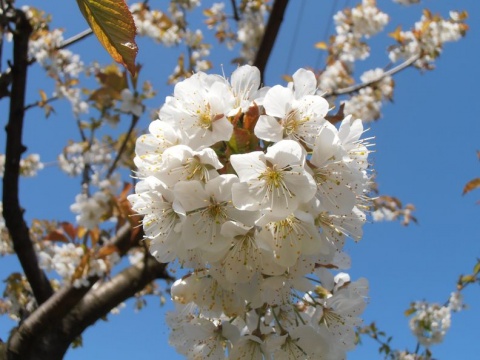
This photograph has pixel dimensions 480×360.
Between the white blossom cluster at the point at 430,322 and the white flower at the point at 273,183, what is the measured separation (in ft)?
15.6

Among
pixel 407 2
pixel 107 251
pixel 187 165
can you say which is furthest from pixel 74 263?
pixel 407 2

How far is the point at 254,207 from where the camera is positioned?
0.88 meters

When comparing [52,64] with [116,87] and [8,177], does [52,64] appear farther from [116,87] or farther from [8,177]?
[8,177]

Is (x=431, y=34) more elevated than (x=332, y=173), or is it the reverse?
(x=431, y=34)

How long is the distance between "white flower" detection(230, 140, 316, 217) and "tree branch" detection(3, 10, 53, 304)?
1.98 m

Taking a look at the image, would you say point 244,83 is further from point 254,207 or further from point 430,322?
point 430,322

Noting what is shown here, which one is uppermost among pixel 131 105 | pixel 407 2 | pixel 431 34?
pixel 407 2

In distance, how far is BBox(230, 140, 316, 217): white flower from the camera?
0.87 metres

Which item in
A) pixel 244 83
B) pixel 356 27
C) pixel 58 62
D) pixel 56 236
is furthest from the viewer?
pixel 356 27

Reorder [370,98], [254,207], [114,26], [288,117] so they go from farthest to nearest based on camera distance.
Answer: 1. [370,98]
2. [288,117]
3. [254,207]
4. [114,26]

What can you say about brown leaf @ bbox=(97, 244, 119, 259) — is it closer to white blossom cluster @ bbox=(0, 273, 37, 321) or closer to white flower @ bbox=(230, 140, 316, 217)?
white blossom cluster @ bbox=(0, 273, 37, 321)

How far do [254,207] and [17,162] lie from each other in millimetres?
2065

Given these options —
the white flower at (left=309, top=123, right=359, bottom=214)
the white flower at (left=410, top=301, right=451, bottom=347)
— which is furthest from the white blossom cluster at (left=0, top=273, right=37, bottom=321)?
the white flower at (left=410, top=301, right=451, bottom=347)

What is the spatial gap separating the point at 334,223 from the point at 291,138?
0.22 meters
